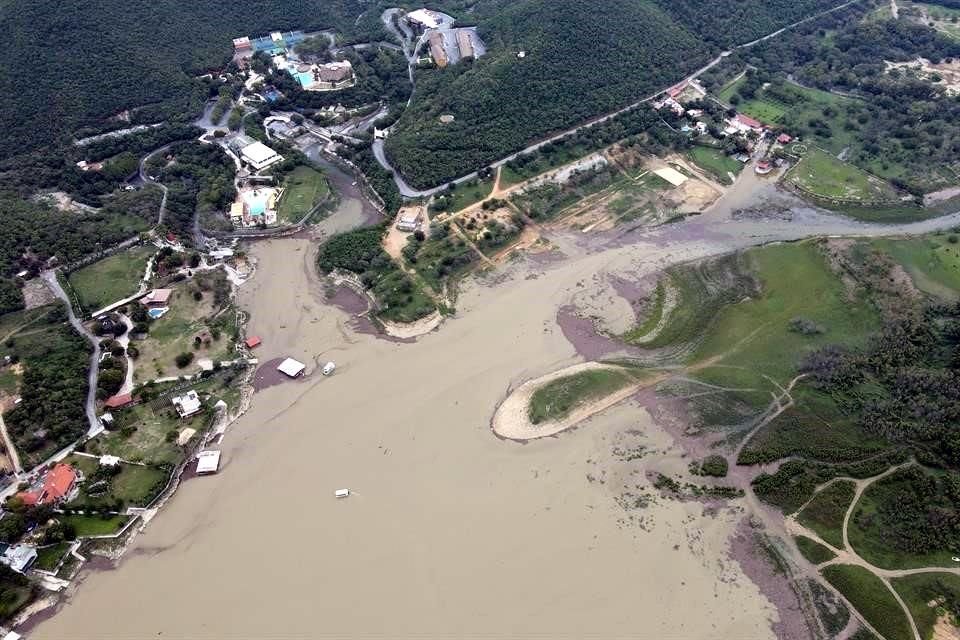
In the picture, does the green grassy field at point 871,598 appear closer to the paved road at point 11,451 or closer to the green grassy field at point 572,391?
the green grassy field at point 572,391

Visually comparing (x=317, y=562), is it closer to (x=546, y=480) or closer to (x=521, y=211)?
(x=546, y=480)

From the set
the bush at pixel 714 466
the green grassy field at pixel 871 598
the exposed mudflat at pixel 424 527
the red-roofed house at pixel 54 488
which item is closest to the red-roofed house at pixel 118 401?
the red-roofed house at pixel 54 488

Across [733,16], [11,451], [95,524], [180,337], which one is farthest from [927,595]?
[733,16]

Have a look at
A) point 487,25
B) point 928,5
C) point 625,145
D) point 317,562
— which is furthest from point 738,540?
point 928,5

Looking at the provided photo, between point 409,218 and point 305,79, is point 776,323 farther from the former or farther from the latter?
point 305,79

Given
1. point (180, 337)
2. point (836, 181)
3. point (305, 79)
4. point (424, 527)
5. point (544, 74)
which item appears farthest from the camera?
point (305, 79)

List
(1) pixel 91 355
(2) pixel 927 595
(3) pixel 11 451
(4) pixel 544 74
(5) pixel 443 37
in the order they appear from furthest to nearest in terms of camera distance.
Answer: (5) pixel 443 37 < (4) pixel 544 74 < (1) pixel 91 355 < (3) pixel 11 451 < (2) pixel 927 595
